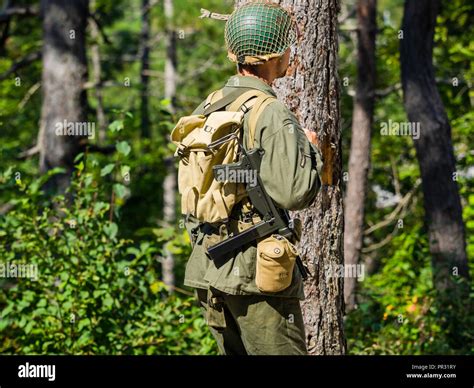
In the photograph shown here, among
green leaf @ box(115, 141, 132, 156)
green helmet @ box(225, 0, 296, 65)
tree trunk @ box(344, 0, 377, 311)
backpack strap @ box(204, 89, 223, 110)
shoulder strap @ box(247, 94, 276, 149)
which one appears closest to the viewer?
shoulder strap @ box(247, 94, 276, 149)

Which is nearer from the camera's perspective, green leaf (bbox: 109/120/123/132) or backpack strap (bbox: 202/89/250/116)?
backpack strap (bbox: 202/89/250/116)

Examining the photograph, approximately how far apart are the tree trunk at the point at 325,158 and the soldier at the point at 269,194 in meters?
0.93

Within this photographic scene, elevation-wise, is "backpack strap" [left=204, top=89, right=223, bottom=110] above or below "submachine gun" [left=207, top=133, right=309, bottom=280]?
above

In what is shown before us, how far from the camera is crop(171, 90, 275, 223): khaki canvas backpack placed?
3.97m

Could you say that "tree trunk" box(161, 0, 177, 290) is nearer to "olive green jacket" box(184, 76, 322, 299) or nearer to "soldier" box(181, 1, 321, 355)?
"soldier" box(181, 1, 321, 355)

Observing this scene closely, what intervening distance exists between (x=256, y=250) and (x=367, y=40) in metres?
9.61

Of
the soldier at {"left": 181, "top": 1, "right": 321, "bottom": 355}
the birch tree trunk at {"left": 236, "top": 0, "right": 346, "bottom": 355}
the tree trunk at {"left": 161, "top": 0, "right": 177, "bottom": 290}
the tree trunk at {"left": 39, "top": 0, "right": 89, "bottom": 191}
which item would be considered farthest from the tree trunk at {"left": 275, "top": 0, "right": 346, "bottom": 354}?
the tree trunk at {"left": 161, "top": 0, "right": 177, "bottom": 290}

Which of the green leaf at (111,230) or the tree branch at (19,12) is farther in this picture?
the tree branch at (19,12)

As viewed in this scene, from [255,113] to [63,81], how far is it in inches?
285

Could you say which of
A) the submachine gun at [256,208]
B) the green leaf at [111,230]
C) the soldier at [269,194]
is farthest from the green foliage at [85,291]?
the submachine gun at [256,208]

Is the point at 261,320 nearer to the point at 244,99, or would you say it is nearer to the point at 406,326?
the point at 244,99

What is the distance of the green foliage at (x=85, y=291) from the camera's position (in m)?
6.85

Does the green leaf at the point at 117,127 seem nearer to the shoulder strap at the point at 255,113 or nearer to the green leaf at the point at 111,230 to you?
the green leaf at the point at 111,230
